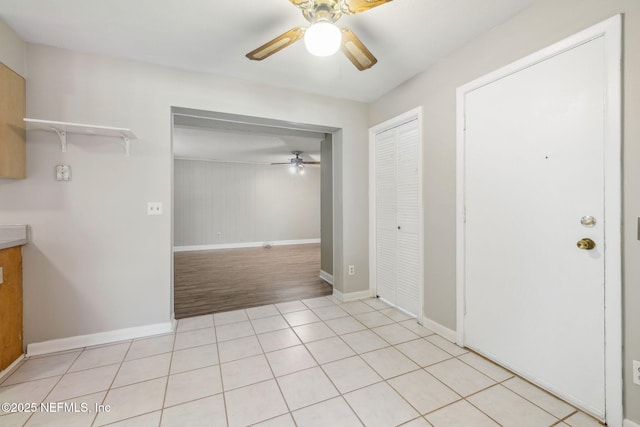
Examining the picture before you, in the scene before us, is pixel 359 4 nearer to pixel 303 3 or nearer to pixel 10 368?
pixel 303 3

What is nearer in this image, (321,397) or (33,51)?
(321,397)

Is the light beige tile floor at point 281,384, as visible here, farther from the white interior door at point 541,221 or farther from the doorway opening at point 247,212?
the doorway opening at point 247,212

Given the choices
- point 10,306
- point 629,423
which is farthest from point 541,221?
point 10,306

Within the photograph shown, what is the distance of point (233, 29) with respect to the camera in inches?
76.7

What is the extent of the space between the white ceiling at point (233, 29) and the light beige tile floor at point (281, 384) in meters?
2.49

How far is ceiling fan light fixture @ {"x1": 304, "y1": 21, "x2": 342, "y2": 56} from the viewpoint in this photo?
135 cm

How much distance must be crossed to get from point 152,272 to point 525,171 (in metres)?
3.15

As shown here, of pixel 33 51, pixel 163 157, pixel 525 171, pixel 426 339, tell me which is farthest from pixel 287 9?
pixel 426 339

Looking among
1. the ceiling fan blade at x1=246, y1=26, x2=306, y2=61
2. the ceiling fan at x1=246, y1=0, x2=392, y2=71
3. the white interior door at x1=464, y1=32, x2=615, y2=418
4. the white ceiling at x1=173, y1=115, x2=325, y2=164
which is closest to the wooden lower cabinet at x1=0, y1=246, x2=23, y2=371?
the white ceiling at x1=173, y1=115, x2=325, y2=164

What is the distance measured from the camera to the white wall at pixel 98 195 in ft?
6.93

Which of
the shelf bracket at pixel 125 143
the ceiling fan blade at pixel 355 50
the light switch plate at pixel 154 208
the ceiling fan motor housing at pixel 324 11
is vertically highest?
the ceiling fan motor housing at pixel 324 11

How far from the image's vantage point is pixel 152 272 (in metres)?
2.44

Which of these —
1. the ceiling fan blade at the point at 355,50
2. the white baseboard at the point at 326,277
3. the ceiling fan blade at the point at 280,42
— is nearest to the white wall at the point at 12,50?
the ceiling fan blade at the point at 280,42

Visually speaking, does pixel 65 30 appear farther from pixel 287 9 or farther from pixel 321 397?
pixel 321 397
